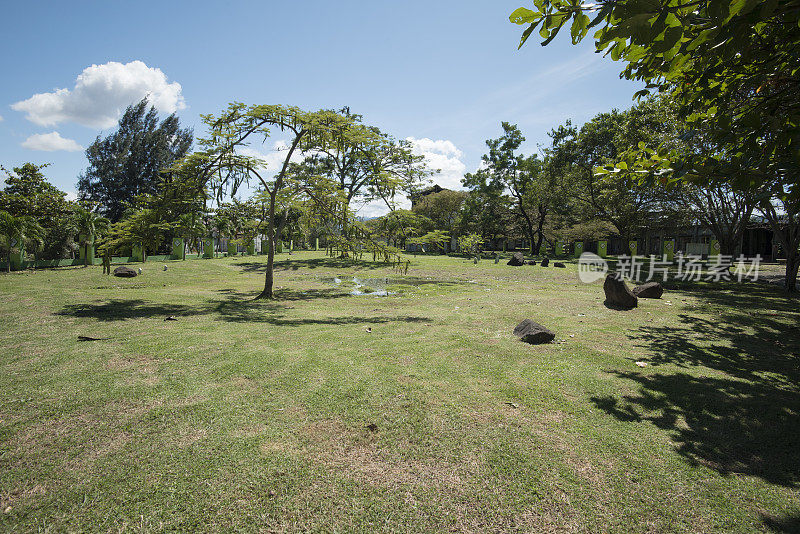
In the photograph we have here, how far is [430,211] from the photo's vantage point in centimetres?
5678

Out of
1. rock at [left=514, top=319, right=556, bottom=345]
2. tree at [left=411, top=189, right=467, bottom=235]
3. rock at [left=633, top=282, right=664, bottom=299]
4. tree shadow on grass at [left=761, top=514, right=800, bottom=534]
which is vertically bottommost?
tree shadow on grass at [left=761, top=514, right=800, bottom=534]

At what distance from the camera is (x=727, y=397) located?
450cm

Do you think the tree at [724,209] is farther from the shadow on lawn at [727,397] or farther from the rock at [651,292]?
the shadow on lawn at [727,397]

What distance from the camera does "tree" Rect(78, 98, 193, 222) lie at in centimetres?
3969

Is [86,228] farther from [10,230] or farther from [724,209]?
[724,209]

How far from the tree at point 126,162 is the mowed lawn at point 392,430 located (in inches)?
1604

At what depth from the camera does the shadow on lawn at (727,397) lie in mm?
3291

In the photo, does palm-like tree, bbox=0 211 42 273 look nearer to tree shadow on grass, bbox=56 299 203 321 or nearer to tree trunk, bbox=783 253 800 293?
tree shadow on grass, bbox=56 299 203 321

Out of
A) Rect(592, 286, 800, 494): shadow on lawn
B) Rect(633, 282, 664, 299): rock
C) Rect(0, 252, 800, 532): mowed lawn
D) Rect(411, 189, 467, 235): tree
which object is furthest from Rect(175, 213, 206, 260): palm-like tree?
Rect(411, 189, 467, 235): tree

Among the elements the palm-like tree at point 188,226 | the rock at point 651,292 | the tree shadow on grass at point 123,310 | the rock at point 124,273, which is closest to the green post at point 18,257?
the rock at point 124,273

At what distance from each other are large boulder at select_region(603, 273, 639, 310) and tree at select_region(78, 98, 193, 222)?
141ft

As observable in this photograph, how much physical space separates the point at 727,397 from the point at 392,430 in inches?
169

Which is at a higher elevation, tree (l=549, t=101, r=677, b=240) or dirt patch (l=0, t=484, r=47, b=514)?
tree (l=549, t=101, r=677, b=240)

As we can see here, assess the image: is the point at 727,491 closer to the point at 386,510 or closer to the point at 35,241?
the point at 386,510
